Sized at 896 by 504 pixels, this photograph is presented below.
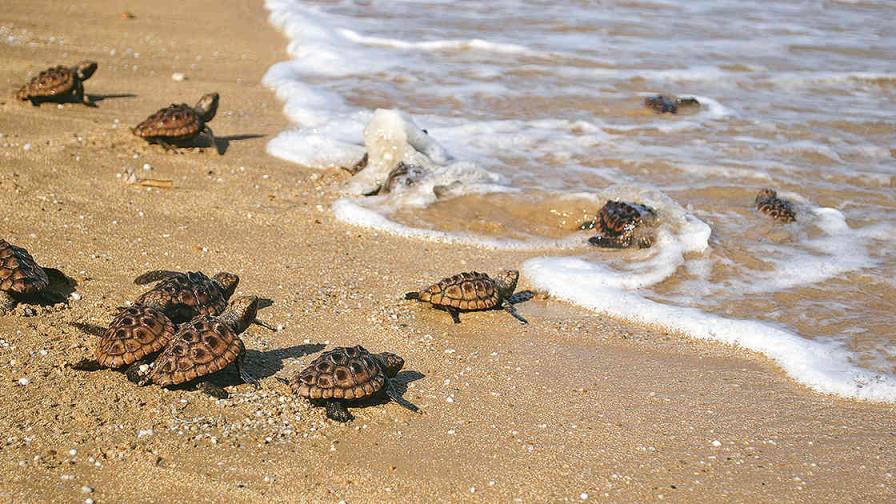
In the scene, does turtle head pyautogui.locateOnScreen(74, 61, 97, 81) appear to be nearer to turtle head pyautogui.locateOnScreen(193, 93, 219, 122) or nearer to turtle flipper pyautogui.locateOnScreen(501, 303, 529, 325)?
turtle head pyautogui.locateOnScreen(193, 93, 219, 122)

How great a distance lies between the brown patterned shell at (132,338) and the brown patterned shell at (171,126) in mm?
3775

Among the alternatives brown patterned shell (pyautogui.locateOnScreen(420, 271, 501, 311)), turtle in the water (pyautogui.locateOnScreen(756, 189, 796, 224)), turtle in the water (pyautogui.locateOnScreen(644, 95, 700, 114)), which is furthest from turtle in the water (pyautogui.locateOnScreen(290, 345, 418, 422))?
turtle in the water (pyautogui.locateOnScreen(644, 95, 700, 114))

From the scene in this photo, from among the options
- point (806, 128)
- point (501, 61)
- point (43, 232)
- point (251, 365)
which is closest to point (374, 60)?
point (501, 61)

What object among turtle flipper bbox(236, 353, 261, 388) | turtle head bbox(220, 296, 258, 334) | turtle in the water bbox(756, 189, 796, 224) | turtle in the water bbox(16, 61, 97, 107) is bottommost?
turtle in the water bbox(16, 61, 97, 107)

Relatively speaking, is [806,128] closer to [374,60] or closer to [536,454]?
[374,60]

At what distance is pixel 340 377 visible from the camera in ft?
13.4

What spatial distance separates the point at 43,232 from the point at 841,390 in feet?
16.9

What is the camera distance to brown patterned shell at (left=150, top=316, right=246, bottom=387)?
4078 mm

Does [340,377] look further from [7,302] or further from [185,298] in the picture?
[7,302]

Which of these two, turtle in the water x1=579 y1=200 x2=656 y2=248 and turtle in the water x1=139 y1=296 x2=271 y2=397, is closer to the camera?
turtle in the water x1=139 y1=296 x2=271 y2=397

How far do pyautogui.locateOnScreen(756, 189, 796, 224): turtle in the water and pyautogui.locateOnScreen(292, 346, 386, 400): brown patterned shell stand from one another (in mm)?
4541

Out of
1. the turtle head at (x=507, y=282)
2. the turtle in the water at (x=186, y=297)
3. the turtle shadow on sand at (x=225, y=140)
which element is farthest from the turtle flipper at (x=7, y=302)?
the turtle shadow on sand at (x=225, y=140)

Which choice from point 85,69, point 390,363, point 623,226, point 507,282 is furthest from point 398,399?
point 85,69

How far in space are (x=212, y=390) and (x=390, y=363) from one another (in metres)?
0.86
